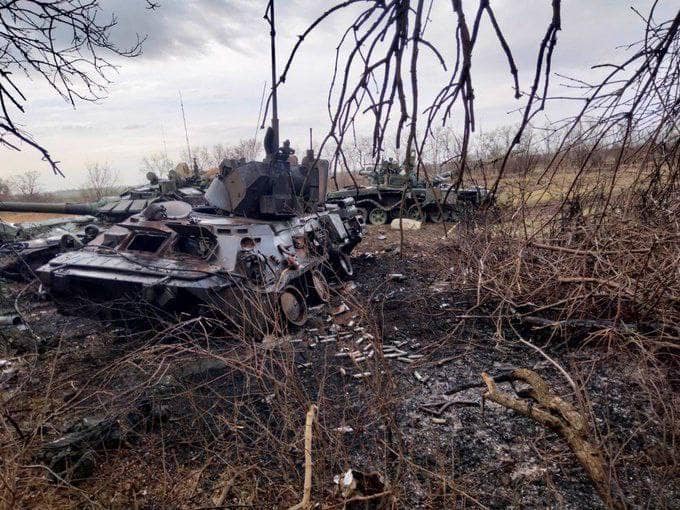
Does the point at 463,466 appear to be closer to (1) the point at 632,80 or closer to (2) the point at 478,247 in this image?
(1) the point at 632,80

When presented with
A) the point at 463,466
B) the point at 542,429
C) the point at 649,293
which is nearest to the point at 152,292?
the point at 463,466

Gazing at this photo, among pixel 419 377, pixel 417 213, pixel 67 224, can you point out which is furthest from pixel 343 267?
pixel 67 224

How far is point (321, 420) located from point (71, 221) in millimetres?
11440

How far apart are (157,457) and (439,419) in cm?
253

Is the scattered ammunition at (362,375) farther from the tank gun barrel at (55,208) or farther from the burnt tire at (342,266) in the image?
the tank gun barrel at (55,208)

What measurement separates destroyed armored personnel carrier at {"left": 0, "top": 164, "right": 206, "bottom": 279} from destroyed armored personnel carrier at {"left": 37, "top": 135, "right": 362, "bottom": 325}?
271 centimetres

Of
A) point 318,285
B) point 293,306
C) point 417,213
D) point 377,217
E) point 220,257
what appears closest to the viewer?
point 417,213

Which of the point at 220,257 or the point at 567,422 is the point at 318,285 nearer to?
the point at 220,257

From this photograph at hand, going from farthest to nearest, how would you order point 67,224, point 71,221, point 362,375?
point 71,221, point 67,224, point 362,375

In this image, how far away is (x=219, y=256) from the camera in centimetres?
575

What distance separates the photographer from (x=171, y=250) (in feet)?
20.0

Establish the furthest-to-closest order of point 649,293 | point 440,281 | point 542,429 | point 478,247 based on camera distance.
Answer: point 440,281, point 478,247, point 649,293, point 542,429

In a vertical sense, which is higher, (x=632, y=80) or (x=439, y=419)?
(x=632, y=80)

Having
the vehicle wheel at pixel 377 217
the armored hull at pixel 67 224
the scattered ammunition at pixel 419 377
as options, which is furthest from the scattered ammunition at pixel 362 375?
the vehicle wheel at pixel 377 217
